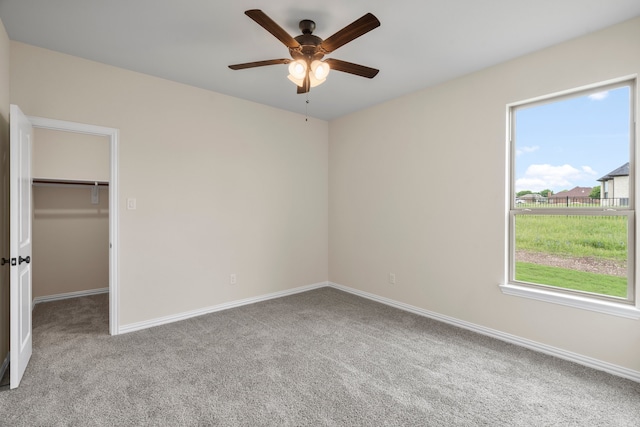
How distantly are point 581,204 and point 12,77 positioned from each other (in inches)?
194

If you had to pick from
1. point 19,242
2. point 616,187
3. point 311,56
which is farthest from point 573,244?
point 19,242

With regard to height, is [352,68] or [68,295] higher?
[352,68]

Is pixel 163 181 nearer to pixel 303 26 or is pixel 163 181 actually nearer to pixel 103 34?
pixel 103 34

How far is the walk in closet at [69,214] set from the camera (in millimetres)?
4020

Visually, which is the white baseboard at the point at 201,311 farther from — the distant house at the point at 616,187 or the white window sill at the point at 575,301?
the distant house at the point at 616,187

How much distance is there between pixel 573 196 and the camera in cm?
273

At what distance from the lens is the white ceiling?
84.9 inches

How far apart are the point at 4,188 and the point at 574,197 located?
4696 millimetres

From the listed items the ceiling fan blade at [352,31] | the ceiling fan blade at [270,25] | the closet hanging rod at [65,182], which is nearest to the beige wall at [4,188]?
the closet hanging rod at [65,182]

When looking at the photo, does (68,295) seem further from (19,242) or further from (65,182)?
(19,242)

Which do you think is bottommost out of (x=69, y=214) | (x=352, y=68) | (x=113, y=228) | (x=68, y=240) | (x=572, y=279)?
(x=572, y=279)

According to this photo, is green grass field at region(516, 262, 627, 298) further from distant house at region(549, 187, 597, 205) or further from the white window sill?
distant house at region(549, 187, 597, 205)

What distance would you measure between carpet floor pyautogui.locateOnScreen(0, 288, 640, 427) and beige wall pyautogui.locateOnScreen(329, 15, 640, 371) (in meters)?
0.34

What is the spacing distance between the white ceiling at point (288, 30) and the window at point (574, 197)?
614 mm
